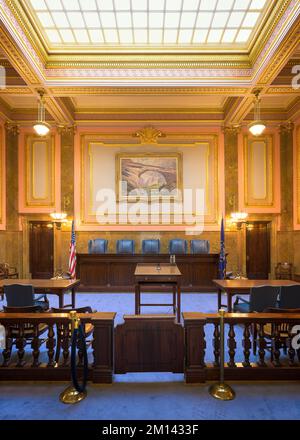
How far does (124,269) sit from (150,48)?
5.54 m

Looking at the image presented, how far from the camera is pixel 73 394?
9.42 feet

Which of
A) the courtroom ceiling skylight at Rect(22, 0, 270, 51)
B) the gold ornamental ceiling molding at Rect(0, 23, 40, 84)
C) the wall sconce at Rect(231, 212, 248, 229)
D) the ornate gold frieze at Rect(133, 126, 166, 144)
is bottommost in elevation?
the wall sconce at Rect(231, 212, 248, 229)

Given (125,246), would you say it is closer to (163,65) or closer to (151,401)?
(163,65)

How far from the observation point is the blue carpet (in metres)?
2.60

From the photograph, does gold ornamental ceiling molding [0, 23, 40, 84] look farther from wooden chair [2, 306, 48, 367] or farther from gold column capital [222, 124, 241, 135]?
gold column capital [222, 124, 241, 135]

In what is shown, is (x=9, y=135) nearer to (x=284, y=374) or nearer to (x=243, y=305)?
(x=243, y=305)

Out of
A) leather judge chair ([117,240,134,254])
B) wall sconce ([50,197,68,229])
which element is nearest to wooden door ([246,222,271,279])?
leather judge chair ([117,240,134,254])

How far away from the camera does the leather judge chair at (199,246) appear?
975 cm

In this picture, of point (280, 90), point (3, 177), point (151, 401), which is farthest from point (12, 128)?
point (151, 401)

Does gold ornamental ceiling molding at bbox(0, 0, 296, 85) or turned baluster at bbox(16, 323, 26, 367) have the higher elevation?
gold ornamental ceiling molding at bbox(0, 0, 296, 85)

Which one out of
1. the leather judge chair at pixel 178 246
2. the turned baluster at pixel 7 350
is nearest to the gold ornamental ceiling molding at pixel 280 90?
the leather judge chair at pixel 178 246

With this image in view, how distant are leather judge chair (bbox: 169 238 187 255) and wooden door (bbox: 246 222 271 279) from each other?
2.39m

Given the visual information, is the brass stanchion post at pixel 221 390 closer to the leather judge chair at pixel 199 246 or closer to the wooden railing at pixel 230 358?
the wooden railing at pixel 230 358

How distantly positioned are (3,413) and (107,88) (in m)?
6.93
